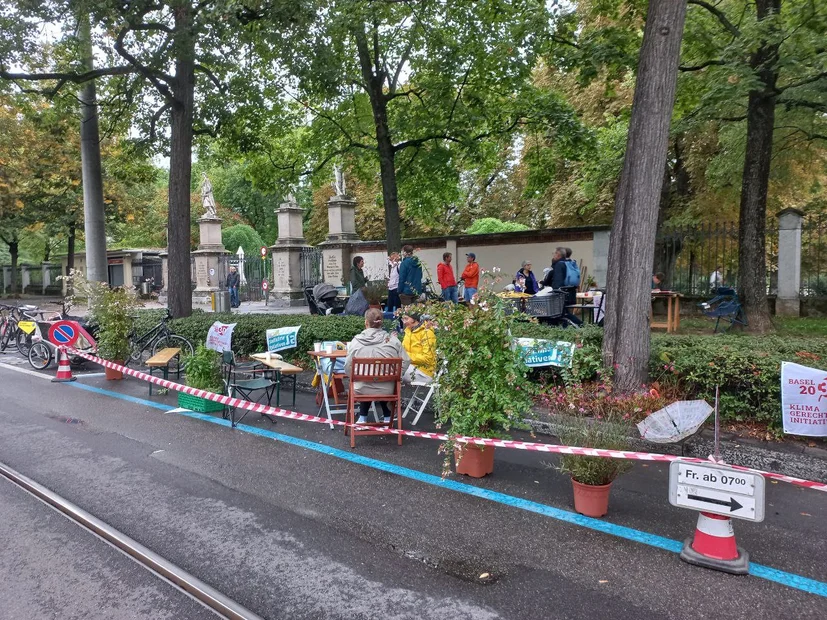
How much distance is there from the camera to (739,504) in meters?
3.52

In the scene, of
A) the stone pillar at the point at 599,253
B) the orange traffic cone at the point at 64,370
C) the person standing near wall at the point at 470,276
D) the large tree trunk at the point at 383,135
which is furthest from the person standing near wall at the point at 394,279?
the orange traffic cone at the point at 64,370

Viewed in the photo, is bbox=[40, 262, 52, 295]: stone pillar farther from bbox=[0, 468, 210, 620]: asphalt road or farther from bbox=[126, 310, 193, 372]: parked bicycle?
bbox=[0, 468, 210, 620]: asphalt road

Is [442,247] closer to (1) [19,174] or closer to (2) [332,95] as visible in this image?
(2) [332,95]

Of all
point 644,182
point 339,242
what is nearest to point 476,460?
point 644,182

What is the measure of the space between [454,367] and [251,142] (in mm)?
11838

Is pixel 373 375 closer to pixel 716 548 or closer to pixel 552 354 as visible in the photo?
pixel 552 354

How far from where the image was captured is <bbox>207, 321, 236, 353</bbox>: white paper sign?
973 cm

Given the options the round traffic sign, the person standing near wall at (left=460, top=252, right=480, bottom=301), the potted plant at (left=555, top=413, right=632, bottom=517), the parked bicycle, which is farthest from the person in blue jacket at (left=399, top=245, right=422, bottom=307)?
the potted plant at (left=555, top=413, right=632, bottom=517)

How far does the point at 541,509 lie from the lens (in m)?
4.58

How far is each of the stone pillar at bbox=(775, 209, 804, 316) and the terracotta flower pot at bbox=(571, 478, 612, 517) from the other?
12268 mm

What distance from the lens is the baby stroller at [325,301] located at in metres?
14.0

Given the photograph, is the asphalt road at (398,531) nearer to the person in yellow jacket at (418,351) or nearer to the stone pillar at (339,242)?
the person in yellow jacket at (418,351)

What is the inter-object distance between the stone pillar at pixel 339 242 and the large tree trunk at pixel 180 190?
30.4 ft

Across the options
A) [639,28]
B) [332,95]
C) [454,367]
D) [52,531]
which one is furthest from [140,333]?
[639,28]
